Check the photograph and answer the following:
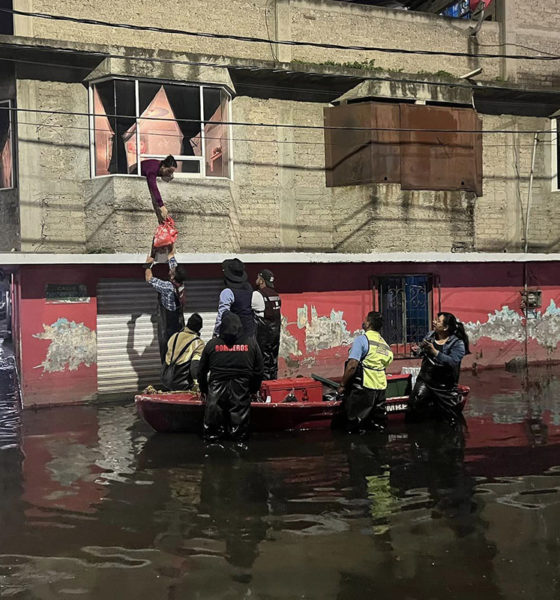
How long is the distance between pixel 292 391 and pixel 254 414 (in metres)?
0.74

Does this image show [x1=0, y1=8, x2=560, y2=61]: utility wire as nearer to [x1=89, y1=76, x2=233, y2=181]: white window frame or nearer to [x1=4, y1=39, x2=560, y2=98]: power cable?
[x1=4, y1=39, x2=560, y2=98]: power cable

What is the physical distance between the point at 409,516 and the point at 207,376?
3166 mm

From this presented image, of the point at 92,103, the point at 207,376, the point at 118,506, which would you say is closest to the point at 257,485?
the point at 118,506

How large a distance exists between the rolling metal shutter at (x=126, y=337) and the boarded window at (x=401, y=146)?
5.11 meters

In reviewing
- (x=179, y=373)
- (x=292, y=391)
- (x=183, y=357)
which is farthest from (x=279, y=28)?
(x=292, y=391)

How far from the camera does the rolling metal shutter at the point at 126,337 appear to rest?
38.6 ft

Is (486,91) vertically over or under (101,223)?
over

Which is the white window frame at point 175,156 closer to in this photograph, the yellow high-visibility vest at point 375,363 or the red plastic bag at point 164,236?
the red plastic bag at point 164,236

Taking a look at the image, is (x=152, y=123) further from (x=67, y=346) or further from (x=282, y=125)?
(x=67, y=346)

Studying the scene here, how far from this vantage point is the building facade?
472 inches

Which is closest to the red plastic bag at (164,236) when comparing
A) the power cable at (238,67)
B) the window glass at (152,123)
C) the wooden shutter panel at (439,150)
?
the window glass at (152,123)

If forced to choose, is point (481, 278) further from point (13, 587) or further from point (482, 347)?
point (13, 587)

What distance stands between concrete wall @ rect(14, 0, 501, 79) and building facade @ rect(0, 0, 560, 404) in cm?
4

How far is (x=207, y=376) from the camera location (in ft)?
25.6
